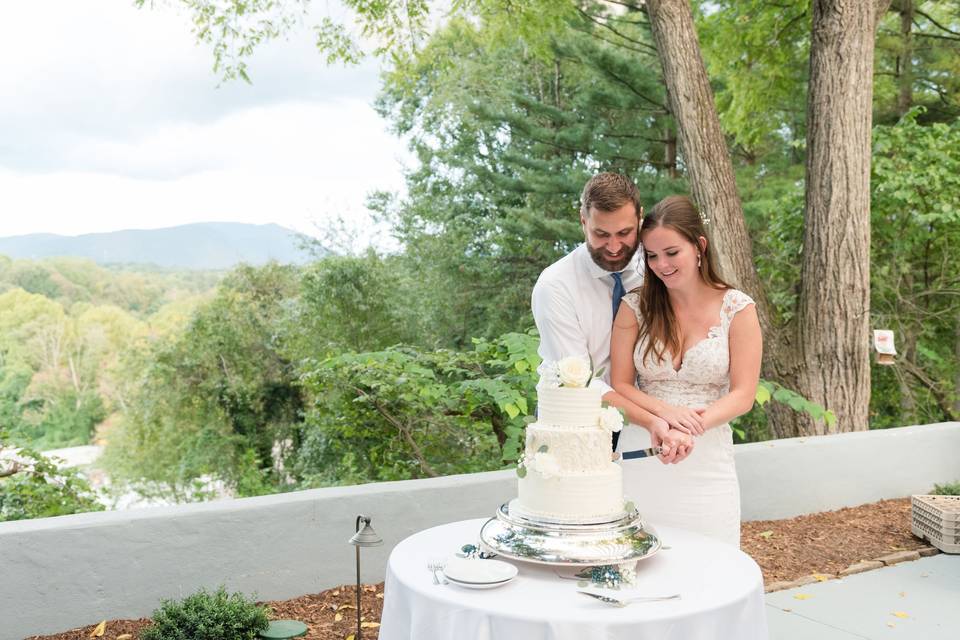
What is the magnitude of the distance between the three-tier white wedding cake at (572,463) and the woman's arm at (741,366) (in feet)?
1.58

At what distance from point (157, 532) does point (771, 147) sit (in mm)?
12550

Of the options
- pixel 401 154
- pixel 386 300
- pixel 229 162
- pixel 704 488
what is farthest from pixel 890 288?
pixel 229 162

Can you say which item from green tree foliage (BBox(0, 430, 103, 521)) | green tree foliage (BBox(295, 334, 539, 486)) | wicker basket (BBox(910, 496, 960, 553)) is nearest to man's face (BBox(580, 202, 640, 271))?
green tree foliage (BBox(295, 334, 539, 486))

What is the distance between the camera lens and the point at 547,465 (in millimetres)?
2141

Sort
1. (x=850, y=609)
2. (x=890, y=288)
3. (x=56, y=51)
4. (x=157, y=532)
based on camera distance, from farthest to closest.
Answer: (x=56, y=51)
(x=890, y=288)
(x=850, y=609)
(x=157, y=532)

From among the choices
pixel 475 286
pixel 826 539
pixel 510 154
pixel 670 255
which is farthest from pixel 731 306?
pixel 475 286

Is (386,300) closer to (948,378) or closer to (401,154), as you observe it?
(401,154)

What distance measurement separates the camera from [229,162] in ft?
103

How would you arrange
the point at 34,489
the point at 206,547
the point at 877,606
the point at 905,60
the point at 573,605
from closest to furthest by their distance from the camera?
the point at 573,605
the point at 206,547
the point at 877,606
the point at 34,489
the point at 905,60

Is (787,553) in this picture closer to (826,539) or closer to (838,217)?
(826,539)

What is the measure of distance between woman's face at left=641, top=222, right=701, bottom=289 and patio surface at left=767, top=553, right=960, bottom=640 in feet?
6.55

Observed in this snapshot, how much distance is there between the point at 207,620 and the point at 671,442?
194 centimetres

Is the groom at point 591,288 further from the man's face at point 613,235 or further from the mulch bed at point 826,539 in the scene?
the mulch bed at point 826,539

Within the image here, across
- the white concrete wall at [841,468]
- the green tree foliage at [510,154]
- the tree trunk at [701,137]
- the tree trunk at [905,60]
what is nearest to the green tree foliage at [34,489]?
the white concrete wall at [841,468]
